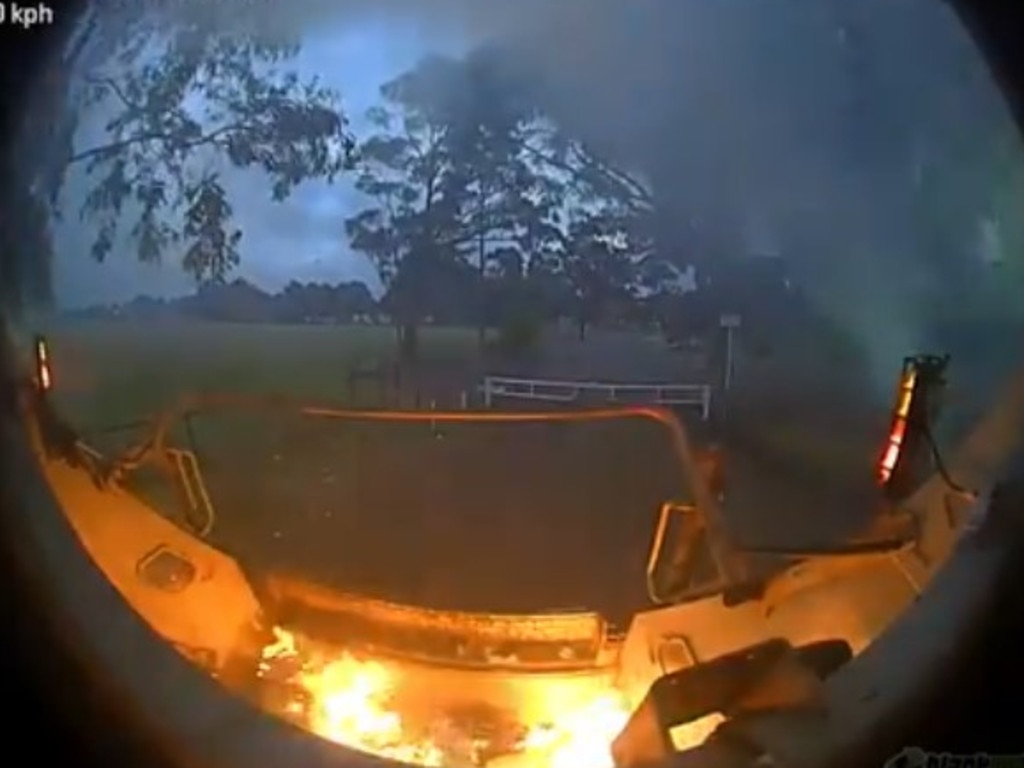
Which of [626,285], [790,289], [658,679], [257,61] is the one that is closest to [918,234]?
[790,289]

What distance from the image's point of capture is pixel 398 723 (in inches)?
42.1

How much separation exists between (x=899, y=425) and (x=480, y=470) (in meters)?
0.30

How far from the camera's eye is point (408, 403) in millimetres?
1079

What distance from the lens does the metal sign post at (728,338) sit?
1.07 meters

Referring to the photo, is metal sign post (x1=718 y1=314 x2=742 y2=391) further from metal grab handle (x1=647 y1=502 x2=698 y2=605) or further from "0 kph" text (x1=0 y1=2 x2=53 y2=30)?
"0 kph" text (x1=0 y1=2 x2=53 y2=30)

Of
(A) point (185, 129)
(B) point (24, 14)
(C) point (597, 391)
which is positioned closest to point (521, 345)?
(C) point (597, 391)

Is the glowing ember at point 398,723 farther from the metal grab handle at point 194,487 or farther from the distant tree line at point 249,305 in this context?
the distant tree line at point 249,305

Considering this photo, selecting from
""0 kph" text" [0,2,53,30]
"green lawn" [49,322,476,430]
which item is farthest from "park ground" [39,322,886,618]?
""0 kph" text" [0,2,53,30]

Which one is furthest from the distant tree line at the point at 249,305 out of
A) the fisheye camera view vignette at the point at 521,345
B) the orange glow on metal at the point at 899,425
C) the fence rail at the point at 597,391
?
the orange glow on metal at the point at 899,425

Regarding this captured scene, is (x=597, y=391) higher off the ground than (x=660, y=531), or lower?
higher

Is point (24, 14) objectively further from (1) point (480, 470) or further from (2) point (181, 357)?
(1) point (480, 470)

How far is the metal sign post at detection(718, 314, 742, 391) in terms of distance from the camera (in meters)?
1.07

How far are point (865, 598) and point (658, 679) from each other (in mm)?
159

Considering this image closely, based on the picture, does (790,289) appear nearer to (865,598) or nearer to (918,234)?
(918,234)
